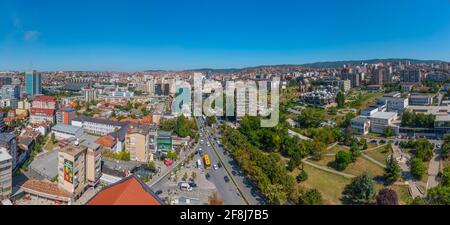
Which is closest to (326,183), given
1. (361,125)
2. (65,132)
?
(361,125)

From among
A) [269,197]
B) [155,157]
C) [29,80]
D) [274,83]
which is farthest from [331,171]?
[29,80]

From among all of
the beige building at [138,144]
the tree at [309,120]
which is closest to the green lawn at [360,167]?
the tree at [309,120]

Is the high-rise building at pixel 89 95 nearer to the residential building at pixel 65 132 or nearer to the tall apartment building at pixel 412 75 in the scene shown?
the residential building at pixel 65 132

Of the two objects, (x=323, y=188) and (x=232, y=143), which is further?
(x=232, y=143)

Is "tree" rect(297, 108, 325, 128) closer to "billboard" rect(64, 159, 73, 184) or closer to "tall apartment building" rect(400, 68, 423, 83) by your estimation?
"billboard" rect(64, 159, 73, 184)

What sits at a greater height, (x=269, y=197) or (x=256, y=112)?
(x=256, y=112)
